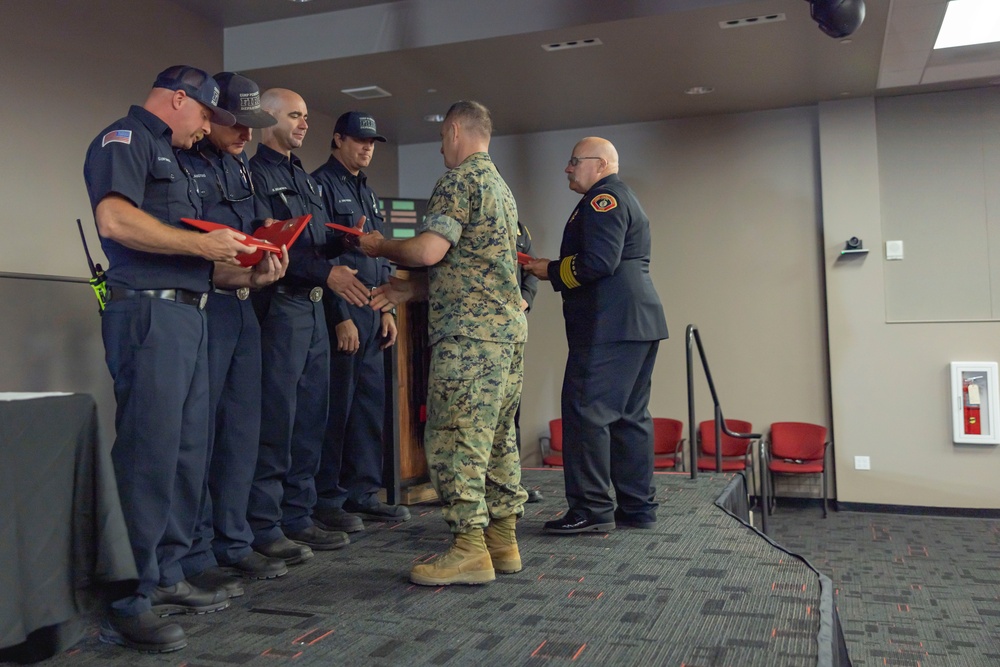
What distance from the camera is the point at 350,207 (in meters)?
3.46

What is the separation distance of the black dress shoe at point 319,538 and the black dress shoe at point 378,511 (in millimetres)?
439

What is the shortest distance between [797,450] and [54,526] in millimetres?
5824

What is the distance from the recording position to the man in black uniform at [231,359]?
8.26ft

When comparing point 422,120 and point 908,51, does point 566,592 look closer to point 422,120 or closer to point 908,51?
point 908,51

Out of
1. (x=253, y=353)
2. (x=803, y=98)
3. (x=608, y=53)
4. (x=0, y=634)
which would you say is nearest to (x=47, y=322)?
(x=253, y=353)

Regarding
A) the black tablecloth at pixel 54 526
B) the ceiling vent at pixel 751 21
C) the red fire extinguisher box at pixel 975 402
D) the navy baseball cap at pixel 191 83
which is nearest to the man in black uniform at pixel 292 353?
the navy baseball cap at pixel 191 83

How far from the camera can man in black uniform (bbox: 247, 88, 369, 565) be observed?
2.88 metres

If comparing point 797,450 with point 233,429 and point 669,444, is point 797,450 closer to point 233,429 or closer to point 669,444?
point 669,444

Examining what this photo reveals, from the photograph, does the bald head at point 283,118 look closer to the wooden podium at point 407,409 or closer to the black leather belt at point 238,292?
the black leather belt at point 238,292

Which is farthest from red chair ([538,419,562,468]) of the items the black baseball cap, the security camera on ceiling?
the black baseball cap

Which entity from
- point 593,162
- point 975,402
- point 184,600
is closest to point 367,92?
point 593,162

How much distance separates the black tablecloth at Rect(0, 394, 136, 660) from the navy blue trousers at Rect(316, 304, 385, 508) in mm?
1538

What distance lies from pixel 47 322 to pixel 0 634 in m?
2.63

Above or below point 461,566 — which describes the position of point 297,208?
above
